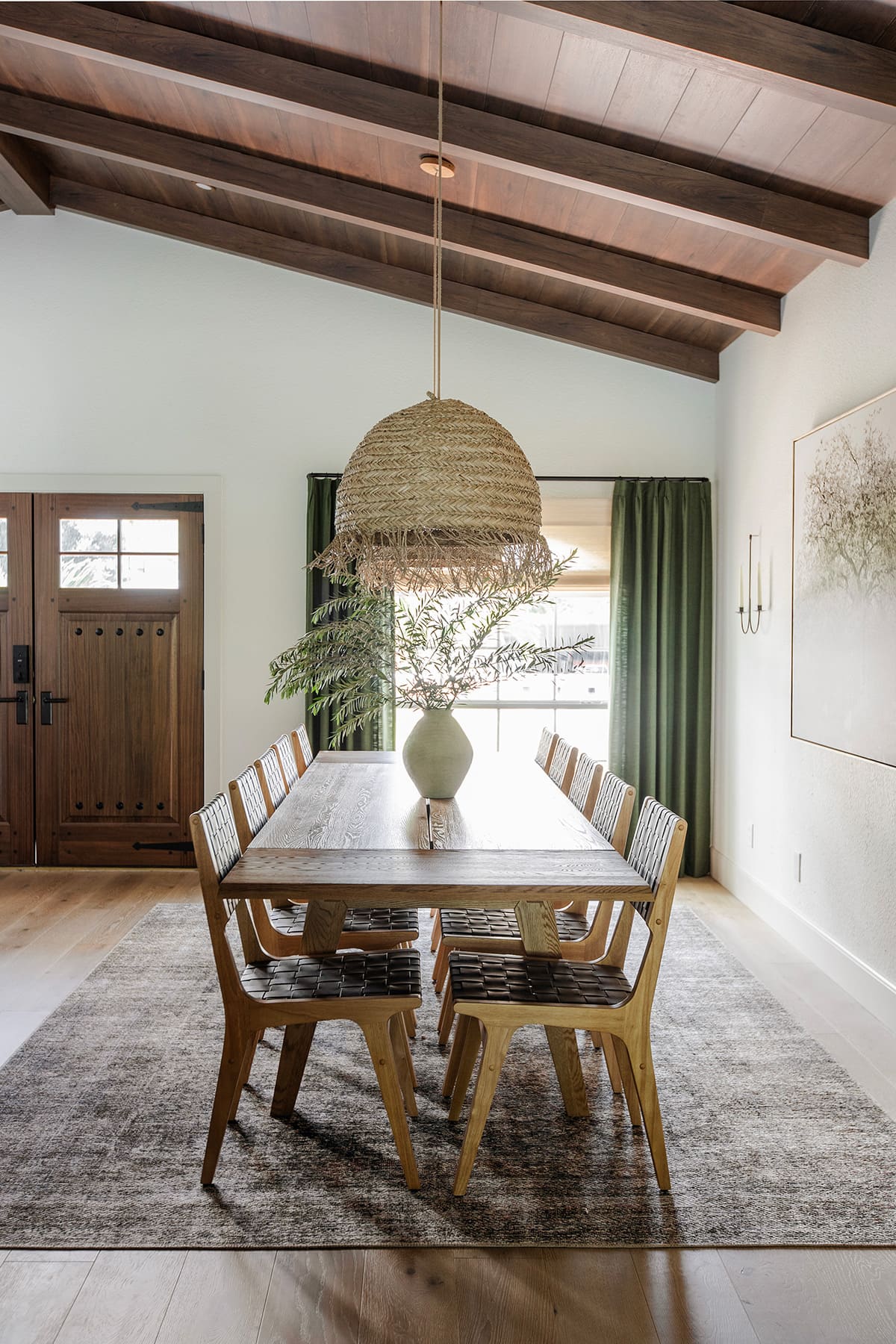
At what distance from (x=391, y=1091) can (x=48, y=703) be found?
387 centimetres

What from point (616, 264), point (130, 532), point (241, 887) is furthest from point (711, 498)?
point (241, 887)

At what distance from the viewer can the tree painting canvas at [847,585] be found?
3.29m

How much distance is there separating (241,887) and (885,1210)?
5.37ft

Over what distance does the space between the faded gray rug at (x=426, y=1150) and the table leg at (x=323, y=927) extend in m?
0.46

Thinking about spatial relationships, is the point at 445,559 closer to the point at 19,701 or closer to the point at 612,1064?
the point at 612,1064

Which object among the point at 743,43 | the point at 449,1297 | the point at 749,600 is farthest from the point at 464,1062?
the point at 749,600

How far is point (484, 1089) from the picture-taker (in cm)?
228

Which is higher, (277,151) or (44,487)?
(277,151)

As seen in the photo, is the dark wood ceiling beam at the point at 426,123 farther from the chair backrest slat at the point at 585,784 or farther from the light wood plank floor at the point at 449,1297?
the light wood plank floor at the point at 449,1297

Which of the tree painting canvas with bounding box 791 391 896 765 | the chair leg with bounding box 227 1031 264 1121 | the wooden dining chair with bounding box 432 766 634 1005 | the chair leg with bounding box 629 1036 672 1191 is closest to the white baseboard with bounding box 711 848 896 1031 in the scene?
the tree painting canvas with bounding box 791 391 896 765

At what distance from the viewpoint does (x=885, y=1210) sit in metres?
2.23

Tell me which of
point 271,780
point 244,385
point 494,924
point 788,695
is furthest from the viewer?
point 244,385

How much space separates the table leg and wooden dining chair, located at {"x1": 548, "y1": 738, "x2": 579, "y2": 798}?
1.23 meters

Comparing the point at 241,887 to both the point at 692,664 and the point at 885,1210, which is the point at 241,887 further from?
the point at 692,664
